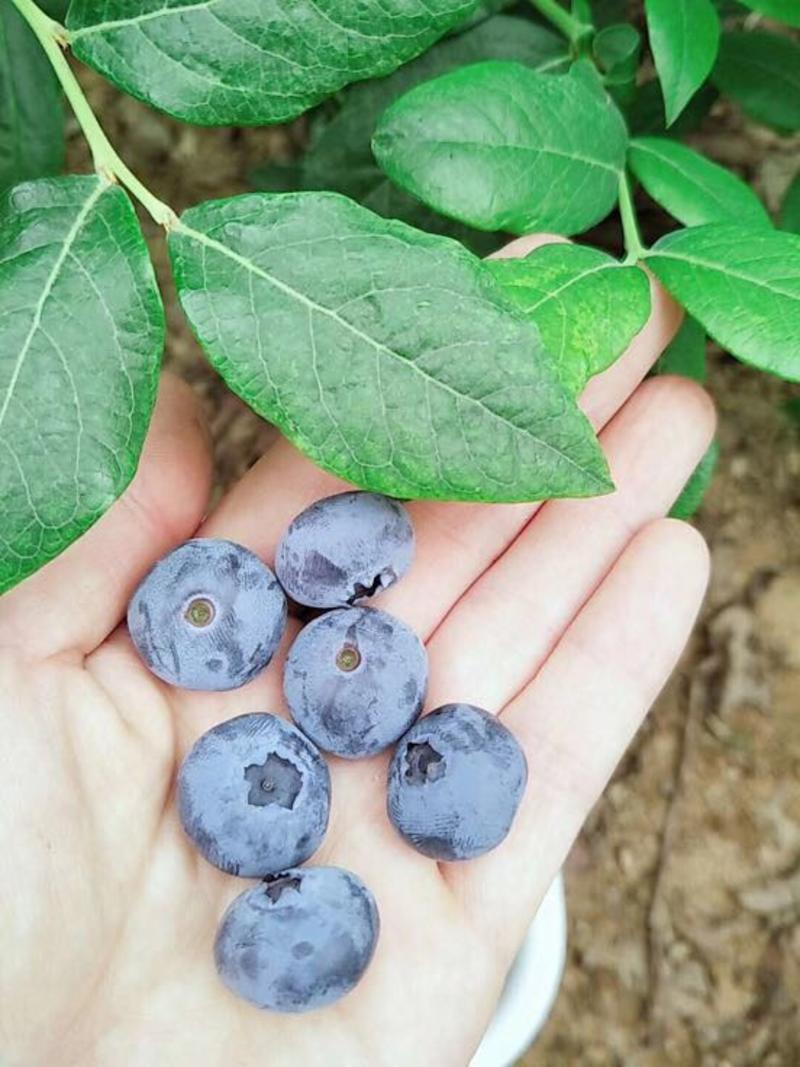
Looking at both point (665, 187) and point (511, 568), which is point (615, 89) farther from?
point (511, 568)

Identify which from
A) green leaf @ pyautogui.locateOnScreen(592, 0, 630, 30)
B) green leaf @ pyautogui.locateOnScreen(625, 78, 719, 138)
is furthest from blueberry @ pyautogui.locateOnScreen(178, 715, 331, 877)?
green leaf @ pyautogui.locateOnScreen(592, 0, 630, 30)

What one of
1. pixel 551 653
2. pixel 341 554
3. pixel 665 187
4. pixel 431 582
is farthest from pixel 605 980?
pixel 665 187

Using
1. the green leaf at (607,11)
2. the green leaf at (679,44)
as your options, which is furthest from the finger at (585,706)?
the green leaf at (607,11)

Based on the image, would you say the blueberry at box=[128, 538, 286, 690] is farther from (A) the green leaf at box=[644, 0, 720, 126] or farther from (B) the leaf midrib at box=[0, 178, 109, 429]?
(A) the green leaf at box=[644, 0, 720, 126]

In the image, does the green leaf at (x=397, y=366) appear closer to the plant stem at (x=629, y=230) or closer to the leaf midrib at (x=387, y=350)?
the leaf midrib at (x=387, y=350)

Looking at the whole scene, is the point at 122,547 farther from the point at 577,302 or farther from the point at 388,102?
the point at 388,102

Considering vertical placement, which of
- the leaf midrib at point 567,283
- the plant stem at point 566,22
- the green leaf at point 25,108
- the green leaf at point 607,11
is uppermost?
the plant stem at point 566,22

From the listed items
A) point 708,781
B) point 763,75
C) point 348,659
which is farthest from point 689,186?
point 708,781
